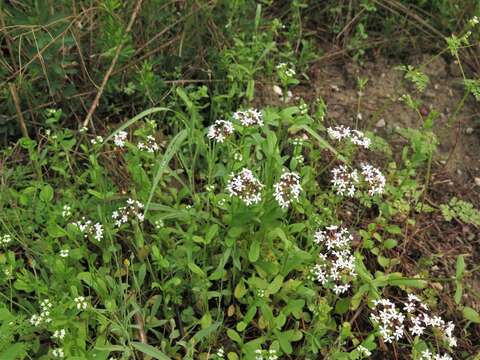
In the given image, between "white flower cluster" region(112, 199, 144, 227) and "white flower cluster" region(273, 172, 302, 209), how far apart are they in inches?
25.5

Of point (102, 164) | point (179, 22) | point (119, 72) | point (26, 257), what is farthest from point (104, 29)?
point (26, 257)

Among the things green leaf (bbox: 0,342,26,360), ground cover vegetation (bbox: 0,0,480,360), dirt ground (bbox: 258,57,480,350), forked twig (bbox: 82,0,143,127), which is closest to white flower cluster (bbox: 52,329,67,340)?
ground cover vegetation (bbox: 0,0,480,360)

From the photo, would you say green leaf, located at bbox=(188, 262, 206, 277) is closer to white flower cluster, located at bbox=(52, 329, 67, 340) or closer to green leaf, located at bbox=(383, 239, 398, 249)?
white flower cluster, located at bbox=(52, 329, 67, 340)

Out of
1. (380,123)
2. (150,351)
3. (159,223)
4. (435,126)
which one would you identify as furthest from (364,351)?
(435,126)

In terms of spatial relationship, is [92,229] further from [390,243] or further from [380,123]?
[380,123]

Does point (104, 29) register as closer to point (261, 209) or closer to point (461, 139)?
point (261, 209)

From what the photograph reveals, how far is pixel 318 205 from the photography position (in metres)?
3.11

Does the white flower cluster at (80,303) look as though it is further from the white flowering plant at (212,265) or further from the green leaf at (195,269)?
the green leaf at (195,269)

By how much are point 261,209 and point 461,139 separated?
1916mm

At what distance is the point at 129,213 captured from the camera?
2.66m

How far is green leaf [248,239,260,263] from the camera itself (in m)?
2.58

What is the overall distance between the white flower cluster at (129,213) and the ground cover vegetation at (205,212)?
2cm

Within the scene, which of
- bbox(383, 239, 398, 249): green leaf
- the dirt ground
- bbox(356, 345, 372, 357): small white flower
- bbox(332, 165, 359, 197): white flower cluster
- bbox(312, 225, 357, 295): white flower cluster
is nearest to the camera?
bbox(356, 345, 372, 357): small white flower

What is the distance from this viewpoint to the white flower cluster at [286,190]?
2463mm
